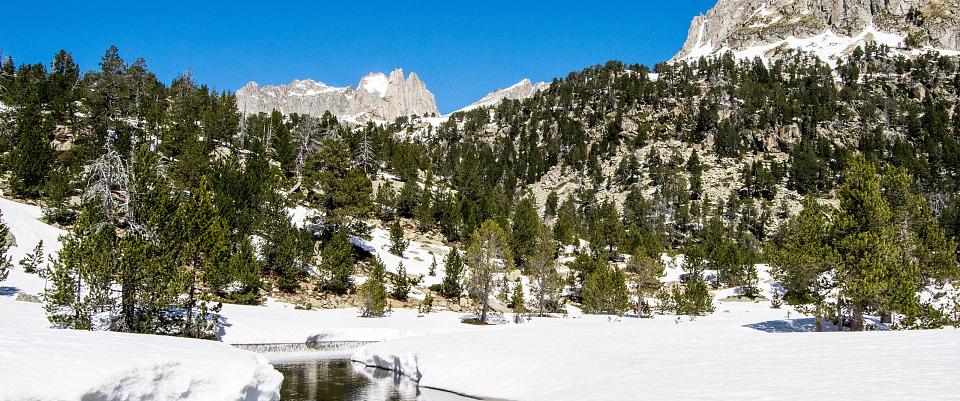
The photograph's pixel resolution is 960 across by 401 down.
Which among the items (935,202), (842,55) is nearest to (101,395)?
(935,202)

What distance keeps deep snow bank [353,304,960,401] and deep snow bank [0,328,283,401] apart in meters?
7.60

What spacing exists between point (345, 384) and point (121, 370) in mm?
12091

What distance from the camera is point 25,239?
4197 cm

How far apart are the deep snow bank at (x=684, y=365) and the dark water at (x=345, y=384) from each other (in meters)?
0.80

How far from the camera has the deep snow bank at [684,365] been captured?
1145 cm

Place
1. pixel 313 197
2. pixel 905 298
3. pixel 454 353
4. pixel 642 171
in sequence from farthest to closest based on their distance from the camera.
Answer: pixel 642 171, pixel 313 197, pixel 905 298, pixel 454 353

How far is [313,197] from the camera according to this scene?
63125 millimetres

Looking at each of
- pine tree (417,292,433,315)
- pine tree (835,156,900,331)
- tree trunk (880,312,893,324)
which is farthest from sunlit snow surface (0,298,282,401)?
pine tree (417,292,433,315)

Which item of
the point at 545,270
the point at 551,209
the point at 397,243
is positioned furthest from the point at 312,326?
the point at 551,209

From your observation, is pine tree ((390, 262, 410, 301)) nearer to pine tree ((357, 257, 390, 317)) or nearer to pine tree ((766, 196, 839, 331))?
pine tree ((357, 257, 390, 317))

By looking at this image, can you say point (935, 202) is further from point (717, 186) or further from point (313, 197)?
point (313, 197)

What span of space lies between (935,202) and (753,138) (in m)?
50.1

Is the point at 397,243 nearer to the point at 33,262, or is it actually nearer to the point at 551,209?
the point at 33,262

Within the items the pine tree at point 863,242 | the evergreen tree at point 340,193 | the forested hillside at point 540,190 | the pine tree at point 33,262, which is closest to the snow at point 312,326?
the forested hillside at point 540,190
